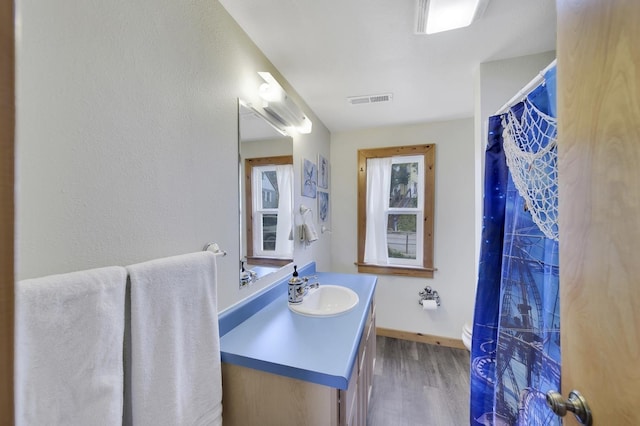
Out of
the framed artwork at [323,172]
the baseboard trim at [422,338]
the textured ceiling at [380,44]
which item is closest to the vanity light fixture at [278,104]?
the textured ceiling at [380,44]

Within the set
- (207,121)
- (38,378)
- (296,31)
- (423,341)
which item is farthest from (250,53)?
(423,341)

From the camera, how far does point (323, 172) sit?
2.56 m

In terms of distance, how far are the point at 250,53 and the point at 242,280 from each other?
1.25 m

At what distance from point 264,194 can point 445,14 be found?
1.31m

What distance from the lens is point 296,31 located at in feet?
4.19

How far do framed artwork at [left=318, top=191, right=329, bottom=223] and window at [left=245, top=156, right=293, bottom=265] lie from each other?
0.70 metres

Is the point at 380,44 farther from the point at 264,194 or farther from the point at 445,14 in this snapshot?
the point at 264,194

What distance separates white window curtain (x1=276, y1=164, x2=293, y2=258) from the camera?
1653 mm

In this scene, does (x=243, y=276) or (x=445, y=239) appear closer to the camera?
(x=243, y=276)

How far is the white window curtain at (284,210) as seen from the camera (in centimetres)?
165

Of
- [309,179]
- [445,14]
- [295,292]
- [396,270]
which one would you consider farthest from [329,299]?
[445,14]

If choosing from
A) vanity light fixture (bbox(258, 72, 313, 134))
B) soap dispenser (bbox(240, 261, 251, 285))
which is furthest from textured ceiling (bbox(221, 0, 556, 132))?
soap dispenser (bbox(240, 261, 251, 285))

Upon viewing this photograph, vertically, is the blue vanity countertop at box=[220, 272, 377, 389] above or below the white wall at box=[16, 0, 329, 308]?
below

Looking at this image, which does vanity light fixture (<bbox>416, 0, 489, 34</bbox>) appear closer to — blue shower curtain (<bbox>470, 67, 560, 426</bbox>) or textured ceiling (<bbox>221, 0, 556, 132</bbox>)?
textured ceiling (<bbox>221, 0, 556, 132</bbox>)
